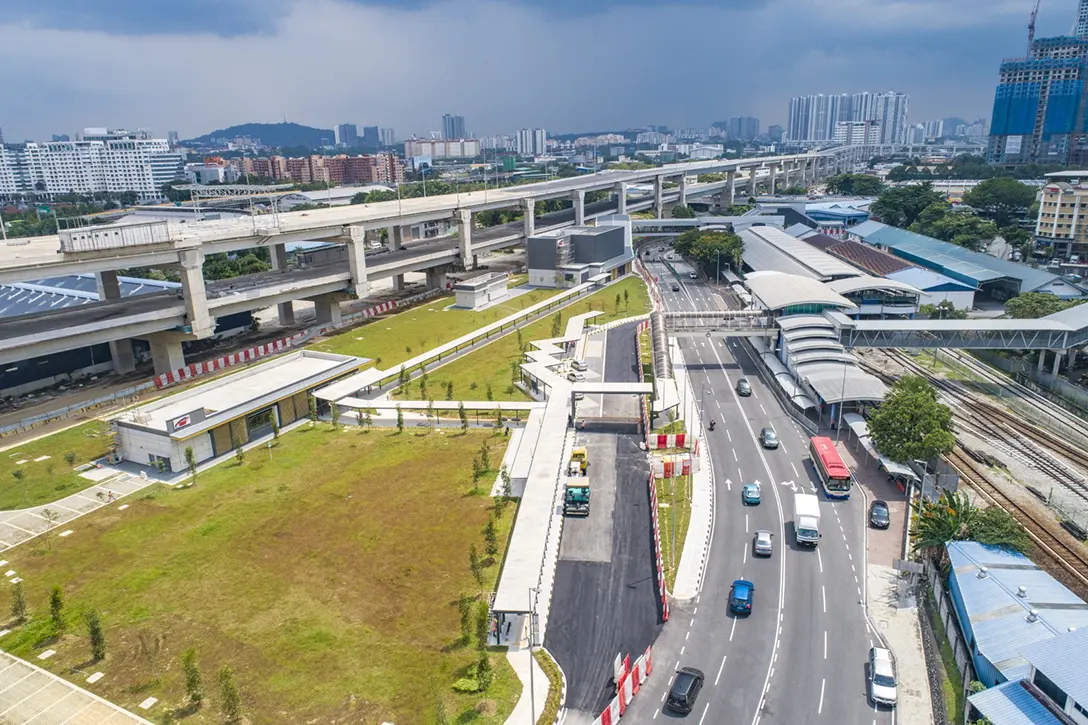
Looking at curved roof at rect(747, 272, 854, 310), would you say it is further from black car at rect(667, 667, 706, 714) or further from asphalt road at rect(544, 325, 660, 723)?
black car at rect(667, 667, 706, 714)

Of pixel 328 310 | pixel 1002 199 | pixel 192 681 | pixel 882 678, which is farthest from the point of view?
pixel 1002 199

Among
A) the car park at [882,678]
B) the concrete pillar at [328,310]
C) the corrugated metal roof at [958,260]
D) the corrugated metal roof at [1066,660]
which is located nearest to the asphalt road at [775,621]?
the car park at [882,678]

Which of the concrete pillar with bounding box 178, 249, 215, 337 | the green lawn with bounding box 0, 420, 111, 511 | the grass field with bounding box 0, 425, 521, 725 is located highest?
the concrete pillar with bounding box 178, 249, 215, 337

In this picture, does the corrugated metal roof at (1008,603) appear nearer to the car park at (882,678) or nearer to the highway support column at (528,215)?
the car park at (882,678)

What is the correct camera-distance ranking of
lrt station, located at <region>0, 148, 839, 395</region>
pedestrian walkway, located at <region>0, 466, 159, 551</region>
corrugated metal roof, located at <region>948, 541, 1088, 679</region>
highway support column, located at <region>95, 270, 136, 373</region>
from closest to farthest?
corrugated metal roof, located at <region>948, 541, 1088, 679</region>, pedestrian walkway, located at <region>0, 466, 159, 551</region>, lrt station, located at <region>0, 148, 839, 395</region>, highway support column, located at <region>95, 270, 136, 373</region>

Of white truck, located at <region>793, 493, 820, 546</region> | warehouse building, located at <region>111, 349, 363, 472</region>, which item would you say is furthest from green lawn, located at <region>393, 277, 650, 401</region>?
white truck, located at <region>793, 493, 820, 546</region>

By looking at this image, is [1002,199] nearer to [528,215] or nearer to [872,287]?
[872,287]

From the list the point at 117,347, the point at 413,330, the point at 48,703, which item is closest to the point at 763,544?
the point at 48,703
